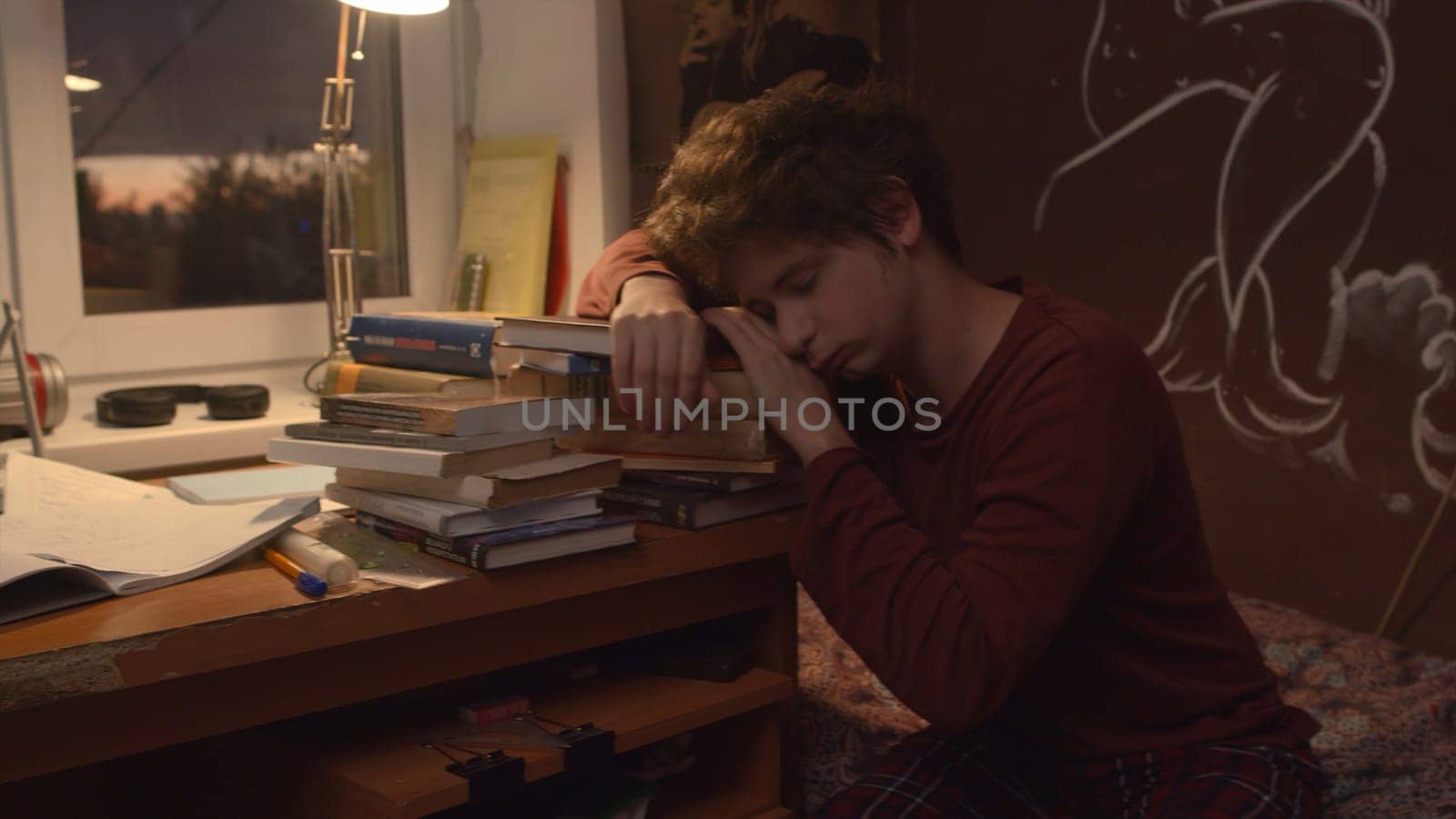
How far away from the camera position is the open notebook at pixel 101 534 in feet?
3.17

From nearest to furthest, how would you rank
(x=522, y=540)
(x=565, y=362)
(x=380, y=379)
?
(x=522, y=540) < (x=565, y=362) < (x=380, y=379)

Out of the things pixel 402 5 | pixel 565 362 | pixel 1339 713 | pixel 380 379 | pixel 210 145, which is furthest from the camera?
pixel 210 145

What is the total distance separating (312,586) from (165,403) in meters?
0.91

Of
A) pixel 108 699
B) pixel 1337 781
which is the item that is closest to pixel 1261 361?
pixel 1337 781

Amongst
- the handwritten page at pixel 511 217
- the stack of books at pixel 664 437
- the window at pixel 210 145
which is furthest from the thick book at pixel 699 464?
the window at pixel 210 145

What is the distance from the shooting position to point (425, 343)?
1.36 metres

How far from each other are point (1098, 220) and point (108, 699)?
1.73 m

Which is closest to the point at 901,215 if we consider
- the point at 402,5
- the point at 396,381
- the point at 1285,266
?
the point at 396,381

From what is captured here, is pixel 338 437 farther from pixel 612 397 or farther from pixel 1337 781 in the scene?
pixel 1337 781

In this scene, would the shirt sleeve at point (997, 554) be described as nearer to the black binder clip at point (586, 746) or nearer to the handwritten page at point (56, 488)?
the black binder clip at point (586, 746)

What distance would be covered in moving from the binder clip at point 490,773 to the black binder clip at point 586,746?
0.05m

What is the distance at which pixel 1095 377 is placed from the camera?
107 centimetres

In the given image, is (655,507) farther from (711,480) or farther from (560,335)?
(560,335)

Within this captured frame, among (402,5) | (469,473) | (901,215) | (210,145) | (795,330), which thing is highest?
(402,5)
